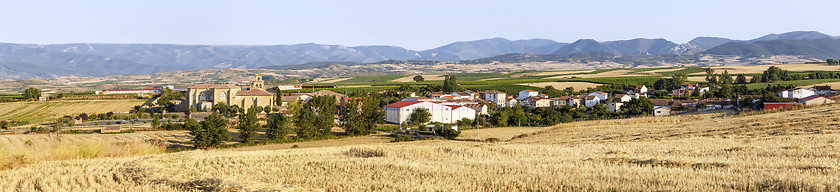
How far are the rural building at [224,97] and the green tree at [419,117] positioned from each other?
26.1 meters

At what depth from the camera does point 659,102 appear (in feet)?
253

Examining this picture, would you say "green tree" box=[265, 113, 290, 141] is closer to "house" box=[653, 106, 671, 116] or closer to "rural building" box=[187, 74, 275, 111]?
"rural building" box=[187, 74, 275, 111]

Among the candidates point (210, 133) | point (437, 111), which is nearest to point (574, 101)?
point (437, 111)

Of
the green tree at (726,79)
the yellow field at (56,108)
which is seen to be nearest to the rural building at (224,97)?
the yellow field at (56,108)

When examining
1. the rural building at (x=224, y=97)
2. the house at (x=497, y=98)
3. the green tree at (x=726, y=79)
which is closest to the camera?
the rural building at (x=224, y=97)

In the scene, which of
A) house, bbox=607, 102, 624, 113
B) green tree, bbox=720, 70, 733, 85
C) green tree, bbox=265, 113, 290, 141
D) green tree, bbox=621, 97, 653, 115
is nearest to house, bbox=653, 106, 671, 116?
green tree, bbox=621, 97, 653, 115

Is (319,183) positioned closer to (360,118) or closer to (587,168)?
(587,168)

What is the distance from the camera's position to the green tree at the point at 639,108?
231 feet

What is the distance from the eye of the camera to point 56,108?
3250 inches

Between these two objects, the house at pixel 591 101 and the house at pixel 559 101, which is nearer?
the house at pixel 591 101

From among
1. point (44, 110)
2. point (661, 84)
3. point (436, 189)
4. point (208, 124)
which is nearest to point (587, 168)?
point (436, 189)

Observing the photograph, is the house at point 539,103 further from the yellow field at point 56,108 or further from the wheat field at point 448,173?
the wheat field at point 448,173

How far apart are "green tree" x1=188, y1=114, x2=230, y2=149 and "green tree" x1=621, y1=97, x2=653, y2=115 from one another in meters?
46.5

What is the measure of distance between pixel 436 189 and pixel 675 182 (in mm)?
4292
